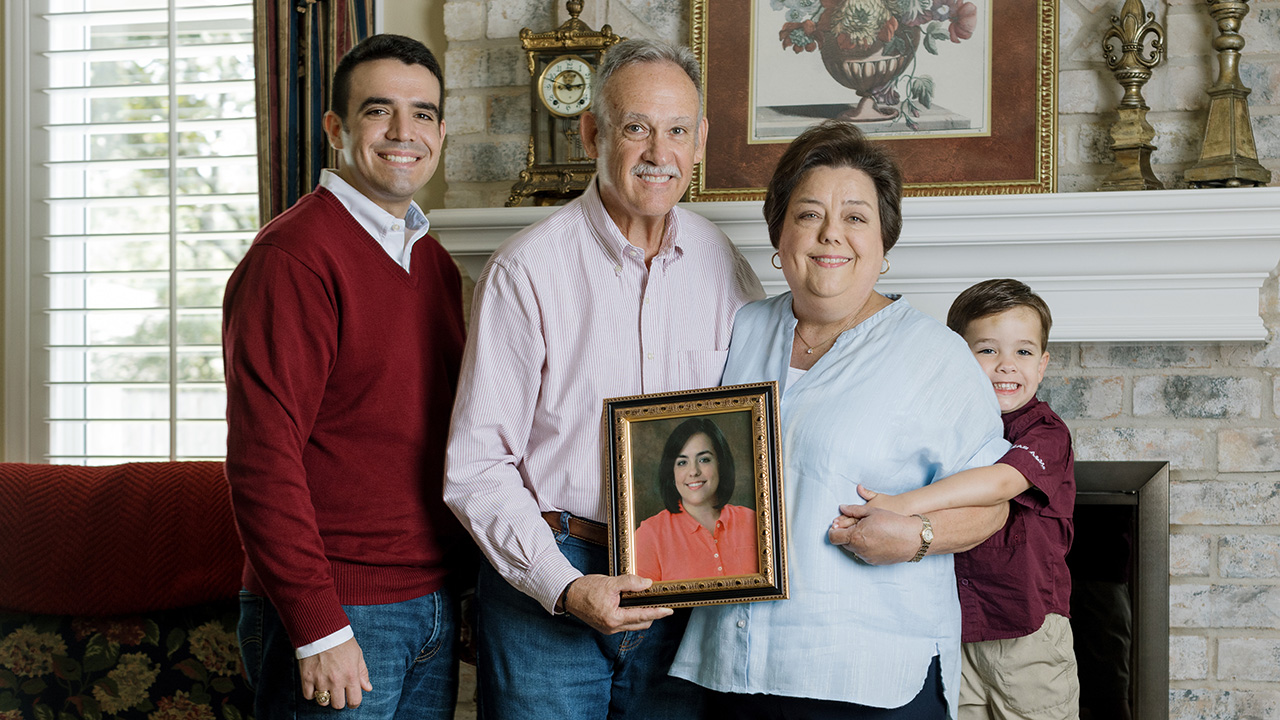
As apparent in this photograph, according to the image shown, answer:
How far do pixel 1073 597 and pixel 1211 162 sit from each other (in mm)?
1175

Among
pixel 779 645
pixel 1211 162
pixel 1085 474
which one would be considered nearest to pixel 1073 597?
pixel 1085 474

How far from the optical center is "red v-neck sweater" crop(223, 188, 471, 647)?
146 cm

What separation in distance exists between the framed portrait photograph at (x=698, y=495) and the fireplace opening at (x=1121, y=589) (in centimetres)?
145

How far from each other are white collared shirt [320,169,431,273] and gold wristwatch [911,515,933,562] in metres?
0.99

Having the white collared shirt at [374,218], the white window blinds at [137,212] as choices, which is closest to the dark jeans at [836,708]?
A: the white collared shirt at [374,218]

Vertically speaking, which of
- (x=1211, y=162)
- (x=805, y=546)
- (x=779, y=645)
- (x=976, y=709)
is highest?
(x=1211, y=162)

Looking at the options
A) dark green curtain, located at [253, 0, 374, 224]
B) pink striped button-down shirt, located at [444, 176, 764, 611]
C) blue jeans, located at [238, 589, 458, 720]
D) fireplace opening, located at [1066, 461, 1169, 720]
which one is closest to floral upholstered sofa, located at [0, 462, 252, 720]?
blue jeans, located at [238, 589, 458, 720]

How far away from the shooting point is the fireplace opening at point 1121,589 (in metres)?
2.40

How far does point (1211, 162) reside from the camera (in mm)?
2236

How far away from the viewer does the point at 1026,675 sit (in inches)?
70.0

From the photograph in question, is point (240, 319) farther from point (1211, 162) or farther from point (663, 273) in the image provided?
point (1211, 162)

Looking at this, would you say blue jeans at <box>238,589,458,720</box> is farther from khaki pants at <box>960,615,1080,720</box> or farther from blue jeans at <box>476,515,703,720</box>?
khaki pants at <box>960,615,1080,720</box>

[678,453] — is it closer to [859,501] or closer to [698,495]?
[698,495]

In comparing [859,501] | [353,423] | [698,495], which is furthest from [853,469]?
[353,423]
